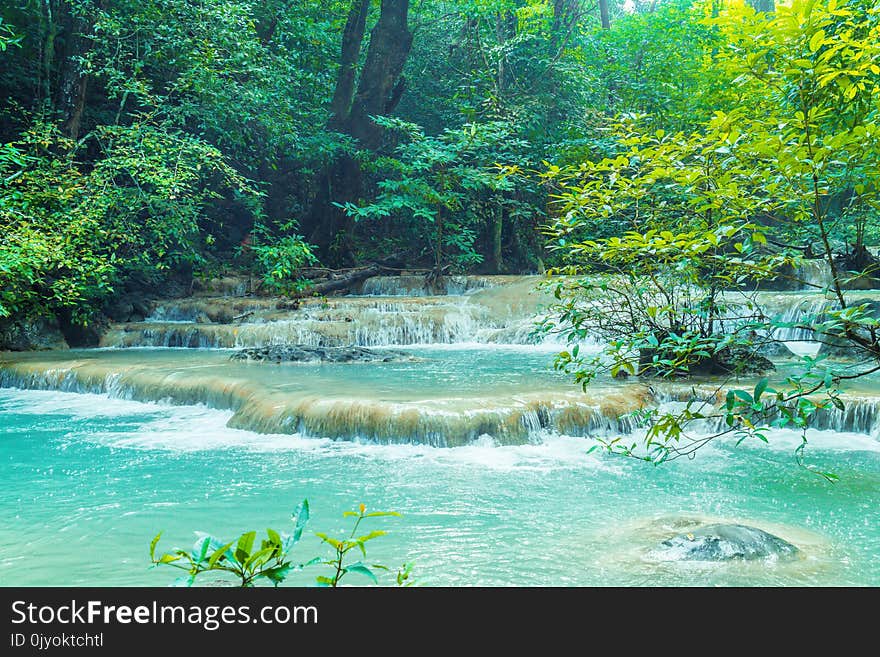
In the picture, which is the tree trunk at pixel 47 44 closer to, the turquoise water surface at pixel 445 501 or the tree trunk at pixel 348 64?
the tree trunk at pixel 348 64

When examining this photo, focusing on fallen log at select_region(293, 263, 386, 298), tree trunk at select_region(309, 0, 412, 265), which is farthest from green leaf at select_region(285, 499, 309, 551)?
tree trunk at select_region(309, 0, 412, 265)

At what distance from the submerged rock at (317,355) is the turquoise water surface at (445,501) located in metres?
3.05

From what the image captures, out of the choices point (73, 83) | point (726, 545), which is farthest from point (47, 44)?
point (726, 545)

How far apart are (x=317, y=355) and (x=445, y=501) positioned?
599 centimetres

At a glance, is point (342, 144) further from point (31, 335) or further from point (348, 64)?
point (31, 335)

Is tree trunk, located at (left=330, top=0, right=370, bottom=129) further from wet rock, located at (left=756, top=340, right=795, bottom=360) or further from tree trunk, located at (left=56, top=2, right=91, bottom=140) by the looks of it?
wet rock, located at (left=756, top=340, right=795, bottom=360)

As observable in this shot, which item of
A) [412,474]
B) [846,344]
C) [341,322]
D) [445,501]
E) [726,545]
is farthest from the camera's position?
[341,322]

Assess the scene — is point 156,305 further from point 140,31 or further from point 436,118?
point 436,118

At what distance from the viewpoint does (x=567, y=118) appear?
18.7 m

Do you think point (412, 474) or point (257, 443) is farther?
point (257, 443)

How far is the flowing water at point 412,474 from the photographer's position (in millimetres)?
3822

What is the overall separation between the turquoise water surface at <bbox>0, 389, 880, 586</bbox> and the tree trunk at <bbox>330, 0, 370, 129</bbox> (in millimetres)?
12088

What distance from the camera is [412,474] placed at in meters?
5.54

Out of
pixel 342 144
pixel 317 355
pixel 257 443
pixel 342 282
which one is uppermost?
pixel 342 144
